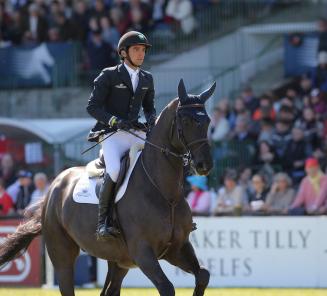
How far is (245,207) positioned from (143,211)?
7210 mm

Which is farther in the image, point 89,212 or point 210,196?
point 210,196

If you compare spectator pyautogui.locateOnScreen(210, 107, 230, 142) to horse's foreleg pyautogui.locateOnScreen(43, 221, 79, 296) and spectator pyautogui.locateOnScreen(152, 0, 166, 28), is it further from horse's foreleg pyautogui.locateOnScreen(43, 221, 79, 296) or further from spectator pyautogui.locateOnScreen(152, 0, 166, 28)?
horse's foreleg pyautogui.locateOnScreen(43, 221, 79, 296)

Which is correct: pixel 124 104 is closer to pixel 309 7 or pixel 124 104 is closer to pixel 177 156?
pixel 177 156

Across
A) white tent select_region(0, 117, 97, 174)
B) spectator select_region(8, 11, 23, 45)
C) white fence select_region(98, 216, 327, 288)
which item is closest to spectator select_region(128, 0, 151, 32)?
spectator select_region(8, 11, 23, 45)

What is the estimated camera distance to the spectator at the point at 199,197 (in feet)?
63.0

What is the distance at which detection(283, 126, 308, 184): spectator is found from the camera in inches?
802

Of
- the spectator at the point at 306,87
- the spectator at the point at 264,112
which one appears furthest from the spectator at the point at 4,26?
the spectator at the point at 306,87

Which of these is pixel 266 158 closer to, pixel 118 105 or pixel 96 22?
pixel 96 22

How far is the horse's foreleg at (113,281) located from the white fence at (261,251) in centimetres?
497

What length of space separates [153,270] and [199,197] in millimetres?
7847

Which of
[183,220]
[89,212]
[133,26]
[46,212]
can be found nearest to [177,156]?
[183,220]

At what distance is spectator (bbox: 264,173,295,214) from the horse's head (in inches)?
280

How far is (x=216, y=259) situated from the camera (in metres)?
18.2

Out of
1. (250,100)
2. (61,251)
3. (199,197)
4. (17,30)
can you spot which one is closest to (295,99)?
(250,100)
